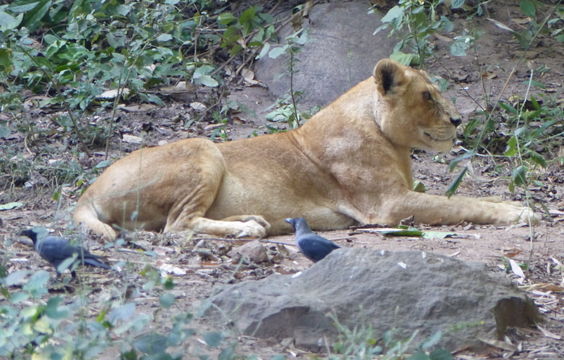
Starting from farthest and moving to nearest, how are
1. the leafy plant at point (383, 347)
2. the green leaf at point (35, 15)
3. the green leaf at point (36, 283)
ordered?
the green leaf at point (35, 15)
the green leaf at point (36, 283)
the leafy plant at point (383, 347)

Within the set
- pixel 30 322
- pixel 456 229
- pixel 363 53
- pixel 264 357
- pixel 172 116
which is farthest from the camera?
pixel 363 53

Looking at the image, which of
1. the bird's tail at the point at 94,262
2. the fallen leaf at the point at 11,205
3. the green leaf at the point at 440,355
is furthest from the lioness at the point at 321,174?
the green leaf at the point at 440,355

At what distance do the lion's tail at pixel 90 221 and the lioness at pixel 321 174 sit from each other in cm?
12

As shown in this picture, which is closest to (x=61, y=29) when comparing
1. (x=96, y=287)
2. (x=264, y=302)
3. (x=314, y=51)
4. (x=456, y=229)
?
(x=314, y=51)

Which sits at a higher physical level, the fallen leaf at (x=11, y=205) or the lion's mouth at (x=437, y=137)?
the lion's mouth at (x=437, y=137)

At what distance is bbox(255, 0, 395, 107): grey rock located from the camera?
35.7 ft

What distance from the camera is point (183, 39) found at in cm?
1120

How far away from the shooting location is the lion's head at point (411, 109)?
7.45 meters

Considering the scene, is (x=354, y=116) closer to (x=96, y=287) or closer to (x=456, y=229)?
(x=456, y=229)

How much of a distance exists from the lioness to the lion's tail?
0.12 metres

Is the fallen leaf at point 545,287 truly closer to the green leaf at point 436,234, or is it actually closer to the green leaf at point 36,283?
the green leaf at point 436,234

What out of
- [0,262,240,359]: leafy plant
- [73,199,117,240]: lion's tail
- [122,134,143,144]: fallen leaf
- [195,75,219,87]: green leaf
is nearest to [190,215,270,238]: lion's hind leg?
[73,199,117,240]: lion's tail

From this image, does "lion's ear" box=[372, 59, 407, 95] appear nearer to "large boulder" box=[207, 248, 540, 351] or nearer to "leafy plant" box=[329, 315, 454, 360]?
"large boulder" box=[207, 248, 540, 351]

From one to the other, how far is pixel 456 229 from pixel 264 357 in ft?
10.8
